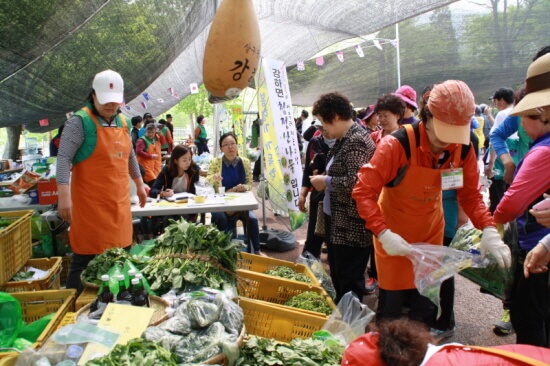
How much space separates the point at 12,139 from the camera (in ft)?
38.1

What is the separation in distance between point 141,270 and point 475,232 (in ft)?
7.15

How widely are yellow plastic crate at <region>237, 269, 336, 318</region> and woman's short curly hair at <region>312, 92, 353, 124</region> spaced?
4.12 ft

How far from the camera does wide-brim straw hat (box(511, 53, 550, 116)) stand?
6.00 ft

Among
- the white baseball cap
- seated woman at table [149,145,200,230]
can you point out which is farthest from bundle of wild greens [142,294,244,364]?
seated woman at table [149,145,200,230]

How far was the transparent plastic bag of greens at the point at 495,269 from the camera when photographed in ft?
7.38

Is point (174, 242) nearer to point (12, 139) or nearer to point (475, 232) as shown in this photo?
point (475, 232)

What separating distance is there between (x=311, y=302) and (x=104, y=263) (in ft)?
4.58

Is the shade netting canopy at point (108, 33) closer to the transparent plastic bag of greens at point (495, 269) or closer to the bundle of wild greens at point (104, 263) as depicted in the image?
the bundle of wild greens at point (104, 263)

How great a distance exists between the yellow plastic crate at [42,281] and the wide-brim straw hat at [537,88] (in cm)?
341

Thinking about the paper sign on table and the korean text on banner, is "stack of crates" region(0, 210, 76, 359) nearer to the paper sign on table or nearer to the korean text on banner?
the paper sign on table

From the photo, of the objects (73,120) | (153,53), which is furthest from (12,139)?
(73,120)

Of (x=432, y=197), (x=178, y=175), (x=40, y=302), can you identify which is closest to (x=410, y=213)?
(x=432, y=197)

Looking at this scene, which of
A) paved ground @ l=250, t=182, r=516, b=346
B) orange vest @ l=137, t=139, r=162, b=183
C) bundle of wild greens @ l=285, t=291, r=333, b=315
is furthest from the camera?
orange vest @ l=137, t=139, r=162, b=183

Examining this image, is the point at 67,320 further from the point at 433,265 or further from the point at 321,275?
the point at 433,265
